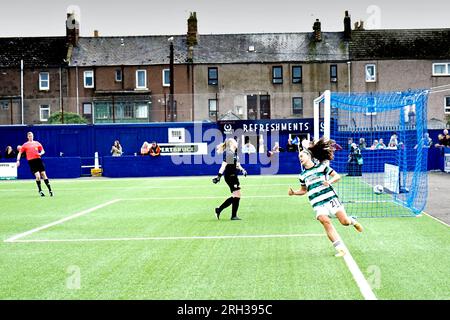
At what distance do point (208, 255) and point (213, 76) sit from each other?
5479 cm

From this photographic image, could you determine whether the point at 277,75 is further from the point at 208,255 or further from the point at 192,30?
the point at 208,255

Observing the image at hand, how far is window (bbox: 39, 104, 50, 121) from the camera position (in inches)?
2430

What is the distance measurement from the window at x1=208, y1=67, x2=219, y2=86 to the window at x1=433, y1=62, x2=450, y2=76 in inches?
711

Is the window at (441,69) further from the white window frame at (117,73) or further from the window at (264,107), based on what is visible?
the white window frame at (117,73)

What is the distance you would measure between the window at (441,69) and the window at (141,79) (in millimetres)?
24189

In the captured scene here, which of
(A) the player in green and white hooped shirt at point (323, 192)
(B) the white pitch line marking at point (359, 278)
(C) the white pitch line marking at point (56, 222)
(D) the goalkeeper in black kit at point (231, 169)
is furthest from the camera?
(D) the goalkeeper in black kit at point (231, 169)

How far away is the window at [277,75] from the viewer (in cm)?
6544

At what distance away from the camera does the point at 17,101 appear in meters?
66.2

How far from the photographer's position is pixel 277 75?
65.5 m

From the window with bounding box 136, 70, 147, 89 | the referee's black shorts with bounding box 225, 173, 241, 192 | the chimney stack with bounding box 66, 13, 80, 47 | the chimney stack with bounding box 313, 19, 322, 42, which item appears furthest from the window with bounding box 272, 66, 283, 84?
the referee's black shorts with bounding box 225, 173, 241, 192

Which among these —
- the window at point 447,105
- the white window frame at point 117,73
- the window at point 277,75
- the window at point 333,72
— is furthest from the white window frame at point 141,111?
the window at point 447,105

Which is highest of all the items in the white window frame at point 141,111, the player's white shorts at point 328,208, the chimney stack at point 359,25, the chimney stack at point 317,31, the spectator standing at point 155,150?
the chimney stack at point 359,25

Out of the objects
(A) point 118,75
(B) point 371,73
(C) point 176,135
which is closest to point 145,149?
(C) point 176,135

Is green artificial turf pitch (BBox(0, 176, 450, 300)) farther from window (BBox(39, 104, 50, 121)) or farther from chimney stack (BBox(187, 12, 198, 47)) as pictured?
chimney stack (BBox(187, 12, 198, 47))
